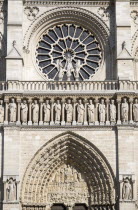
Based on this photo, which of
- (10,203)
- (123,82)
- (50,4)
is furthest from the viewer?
(50,4)

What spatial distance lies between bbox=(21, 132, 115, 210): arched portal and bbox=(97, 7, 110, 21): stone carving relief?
3.51 meters

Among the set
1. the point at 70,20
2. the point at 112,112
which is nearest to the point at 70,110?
the point at 112,112

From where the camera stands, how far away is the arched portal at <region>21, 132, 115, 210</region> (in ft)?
50.5

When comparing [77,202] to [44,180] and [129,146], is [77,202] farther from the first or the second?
[129,146]

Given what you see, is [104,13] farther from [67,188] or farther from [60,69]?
[67,188]

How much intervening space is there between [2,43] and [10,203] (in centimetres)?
447

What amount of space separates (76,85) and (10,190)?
3199mm

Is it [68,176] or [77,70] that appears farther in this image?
[77,70]

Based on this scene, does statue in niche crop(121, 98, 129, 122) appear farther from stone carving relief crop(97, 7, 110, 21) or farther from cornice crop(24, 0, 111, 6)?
cornice crop(24, 0, 111, 6)

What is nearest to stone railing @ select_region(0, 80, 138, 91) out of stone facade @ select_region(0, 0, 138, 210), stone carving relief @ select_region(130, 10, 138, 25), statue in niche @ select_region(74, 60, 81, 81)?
stone facade @ select_region(0, 0, 138, 210)

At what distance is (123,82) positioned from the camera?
52.3 ft

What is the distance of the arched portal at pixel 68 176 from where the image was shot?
15.4m

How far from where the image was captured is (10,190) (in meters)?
15.0

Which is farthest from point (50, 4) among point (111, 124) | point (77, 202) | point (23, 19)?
point (77, 202)
